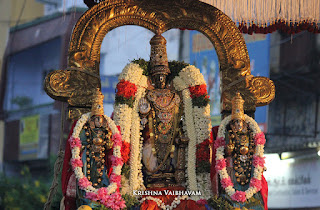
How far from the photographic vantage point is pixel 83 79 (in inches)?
303

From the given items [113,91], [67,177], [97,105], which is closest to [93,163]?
[67,177]

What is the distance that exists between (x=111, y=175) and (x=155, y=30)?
2318mm

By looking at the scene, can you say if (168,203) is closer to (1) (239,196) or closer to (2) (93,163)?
(1) (239,196)

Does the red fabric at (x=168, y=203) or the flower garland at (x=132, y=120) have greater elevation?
the flower garland at (x=132, y=120)

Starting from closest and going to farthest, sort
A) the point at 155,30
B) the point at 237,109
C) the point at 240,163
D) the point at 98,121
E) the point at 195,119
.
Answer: the point at 98,121, the point at 240,163, the point at 237,109, the point at 195,119, the point at 155,30

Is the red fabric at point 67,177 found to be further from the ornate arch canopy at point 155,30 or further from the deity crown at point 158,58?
→ the deity crown at point 158,58

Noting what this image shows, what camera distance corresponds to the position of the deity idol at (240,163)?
690 centimetres

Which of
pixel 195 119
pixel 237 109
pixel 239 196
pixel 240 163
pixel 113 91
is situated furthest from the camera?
pixel 113 91

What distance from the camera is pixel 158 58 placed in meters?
7.79

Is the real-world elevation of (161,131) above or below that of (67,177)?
above

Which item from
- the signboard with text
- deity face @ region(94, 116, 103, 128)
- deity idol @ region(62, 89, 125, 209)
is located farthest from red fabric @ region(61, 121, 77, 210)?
the signboard with text

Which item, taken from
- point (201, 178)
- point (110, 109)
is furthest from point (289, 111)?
point (201, 178)

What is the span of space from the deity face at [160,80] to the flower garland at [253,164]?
3.59 feet

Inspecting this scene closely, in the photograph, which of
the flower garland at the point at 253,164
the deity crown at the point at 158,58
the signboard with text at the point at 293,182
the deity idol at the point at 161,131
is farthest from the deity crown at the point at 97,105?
the signboard with text at the point at 293,182
